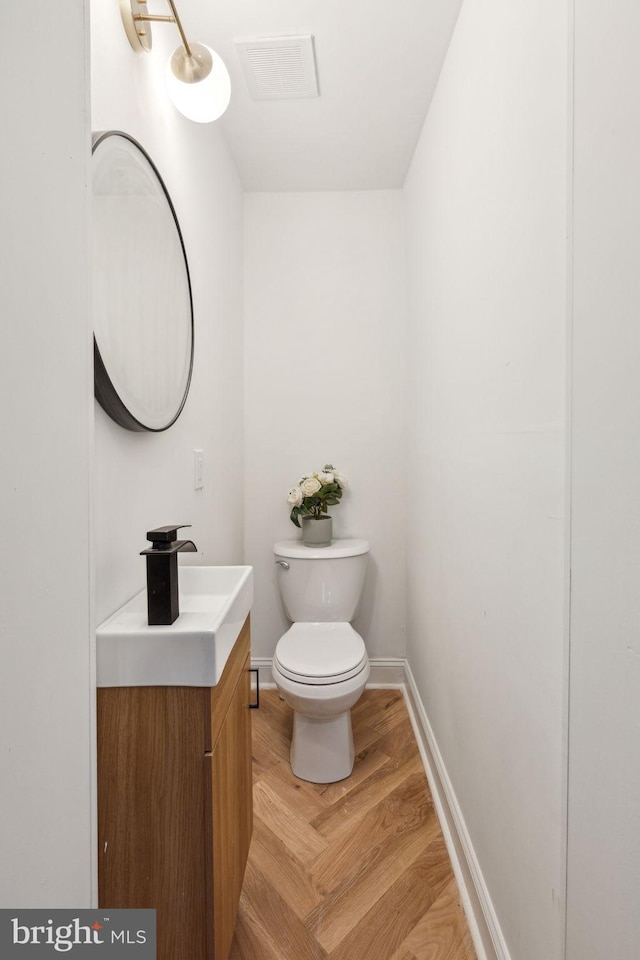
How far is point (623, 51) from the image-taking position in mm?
596

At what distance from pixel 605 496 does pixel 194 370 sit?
1.28 m

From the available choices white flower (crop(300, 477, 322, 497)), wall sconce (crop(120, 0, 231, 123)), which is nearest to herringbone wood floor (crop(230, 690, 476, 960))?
white flower (crop(300, 477, 322, 497))

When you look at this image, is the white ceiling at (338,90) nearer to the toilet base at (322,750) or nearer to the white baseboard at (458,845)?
the white baseboard at (458,845)

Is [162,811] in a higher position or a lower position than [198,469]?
lower

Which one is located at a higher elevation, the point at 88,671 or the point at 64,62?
the point at 64,62

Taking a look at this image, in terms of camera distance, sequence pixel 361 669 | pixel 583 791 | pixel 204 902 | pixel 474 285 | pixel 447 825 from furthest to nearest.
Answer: pixel 361 669 → pixel 447 825 → pixel 474 285 → pixel 204 902 → pixel 583 791

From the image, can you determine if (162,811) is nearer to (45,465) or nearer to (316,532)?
(45,465)

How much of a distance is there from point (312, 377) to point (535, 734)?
185cm

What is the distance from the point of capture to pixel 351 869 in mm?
1391

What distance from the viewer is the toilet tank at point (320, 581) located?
2166 mm

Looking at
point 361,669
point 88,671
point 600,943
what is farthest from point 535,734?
point 361,669

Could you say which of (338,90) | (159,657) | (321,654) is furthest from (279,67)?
(321,654)

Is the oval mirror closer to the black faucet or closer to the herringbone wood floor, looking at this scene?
the black faucet

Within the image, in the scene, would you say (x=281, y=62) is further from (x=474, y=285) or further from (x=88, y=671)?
(x=88, y=671)
